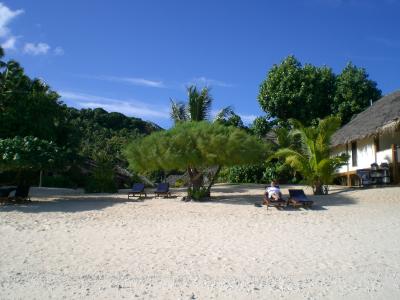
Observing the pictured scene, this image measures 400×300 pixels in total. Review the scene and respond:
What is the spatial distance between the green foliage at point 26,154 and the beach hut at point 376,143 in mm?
13005

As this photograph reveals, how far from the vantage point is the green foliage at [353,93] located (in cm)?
2930

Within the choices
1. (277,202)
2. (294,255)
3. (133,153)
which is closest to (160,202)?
(133,153)

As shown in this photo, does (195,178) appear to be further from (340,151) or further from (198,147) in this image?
(340,151)

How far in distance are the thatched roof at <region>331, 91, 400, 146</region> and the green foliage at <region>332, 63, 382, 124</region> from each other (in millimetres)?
4252

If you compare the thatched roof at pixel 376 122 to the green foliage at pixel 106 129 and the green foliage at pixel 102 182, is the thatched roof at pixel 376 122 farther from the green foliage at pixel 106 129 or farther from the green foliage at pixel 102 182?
the green foliage at pixel 106 129

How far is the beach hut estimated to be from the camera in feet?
62.3

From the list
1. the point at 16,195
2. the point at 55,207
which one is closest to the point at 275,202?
the point at 55,207

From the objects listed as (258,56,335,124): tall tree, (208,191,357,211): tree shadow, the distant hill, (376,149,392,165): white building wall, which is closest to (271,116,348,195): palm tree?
(208,191,357,211): tree shadow

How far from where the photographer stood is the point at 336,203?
15.5 m

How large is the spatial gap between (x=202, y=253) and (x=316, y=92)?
23389mm

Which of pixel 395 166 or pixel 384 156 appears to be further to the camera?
pixel 384 156

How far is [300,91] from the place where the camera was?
97.6 feet

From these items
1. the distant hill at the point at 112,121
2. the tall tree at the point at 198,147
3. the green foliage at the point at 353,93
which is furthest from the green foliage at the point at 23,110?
the distant hill at the point at 112,121

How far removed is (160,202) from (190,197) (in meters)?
1.26
